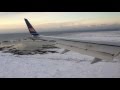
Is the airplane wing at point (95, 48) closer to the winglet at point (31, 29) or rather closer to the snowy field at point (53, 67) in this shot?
the snowy field at point (53, 67)

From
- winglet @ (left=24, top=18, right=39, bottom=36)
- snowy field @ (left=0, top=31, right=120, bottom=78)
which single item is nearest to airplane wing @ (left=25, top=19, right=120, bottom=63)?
snowy field @ (left=0, top=31, right=120, bottom=78)

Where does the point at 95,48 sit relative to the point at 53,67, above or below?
above

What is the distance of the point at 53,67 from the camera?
13.2ft

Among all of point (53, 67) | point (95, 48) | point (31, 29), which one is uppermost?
point (31, 29)

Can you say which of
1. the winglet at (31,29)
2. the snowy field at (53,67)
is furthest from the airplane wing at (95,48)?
the winglet at (31,29)

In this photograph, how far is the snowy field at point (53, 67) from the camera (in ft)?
11.6

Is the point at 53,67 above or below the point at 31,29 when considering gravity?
below

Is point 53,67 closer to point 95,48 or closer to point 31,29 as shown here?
point 31,29

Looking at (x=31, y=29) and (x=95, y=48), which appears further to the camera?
(x=31, y=29)

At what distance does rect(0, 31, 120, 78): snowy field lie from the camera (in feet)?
11.6

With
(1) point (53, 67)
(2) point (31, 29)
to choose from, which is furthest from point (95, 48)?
(2) point (31, 29)

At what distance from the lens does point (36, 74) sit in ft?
11.8
